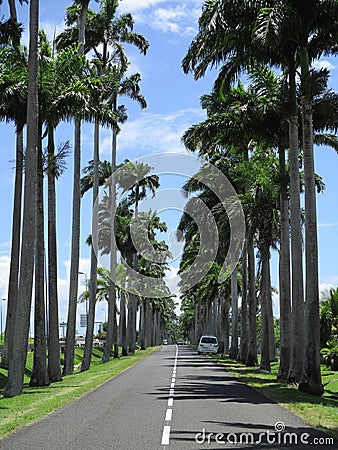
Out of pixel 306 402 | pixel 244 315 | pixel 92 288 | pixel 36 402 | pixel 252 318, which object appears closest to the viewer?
pixel 306 402

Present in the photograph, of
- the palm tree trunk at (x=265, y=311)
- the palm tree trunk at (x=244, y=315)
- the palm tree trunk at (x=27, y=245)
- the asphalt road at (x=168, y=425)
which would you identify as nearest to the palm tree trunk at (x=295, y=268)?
the asphalt road at (x=168, y=425)

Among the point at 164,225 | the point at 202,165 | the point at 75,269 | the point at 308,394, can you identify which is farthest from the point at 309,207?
the point at 164,225

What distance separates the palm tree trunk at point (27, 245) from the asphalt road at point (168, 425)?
7.93ft

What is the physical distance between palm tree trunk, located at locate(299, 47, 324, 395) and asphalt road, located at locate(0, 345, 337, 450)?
188cm

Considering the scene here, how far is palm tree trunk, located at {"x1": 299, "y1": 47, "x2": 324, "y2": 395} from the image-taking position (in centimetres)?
1919

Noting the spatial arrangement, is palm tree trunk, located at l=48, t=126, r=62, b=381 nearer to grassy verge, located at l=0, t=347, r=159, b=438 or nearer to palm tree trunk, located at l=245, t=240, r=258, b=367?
grassy verge, located at l=0, t=347, r=159, b=438

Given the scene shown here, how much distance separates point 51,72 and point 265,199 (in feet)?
38.5

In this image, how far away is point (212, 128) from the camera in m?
27.1

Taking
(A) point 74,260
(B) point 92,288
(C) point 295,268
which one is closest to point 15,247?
(A) point 74,260

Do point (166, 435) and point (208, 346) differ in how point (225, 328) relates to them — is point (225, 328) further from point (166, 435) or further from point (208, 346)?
point (166, 435)

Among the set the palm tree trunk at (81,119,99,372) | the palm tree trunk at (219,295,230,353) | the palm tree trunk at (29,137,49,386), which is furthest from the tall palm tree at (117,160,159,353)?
the palm tree trunk at (29,137,49,386)

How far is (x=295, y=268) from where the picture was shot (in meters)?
23.2

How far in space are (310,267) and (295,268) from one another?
11.3 feet

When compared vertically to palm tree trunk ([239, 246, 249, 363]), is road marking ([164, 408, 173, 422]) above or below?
below
